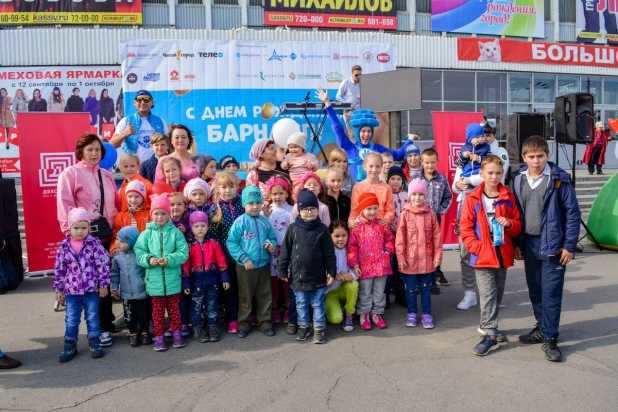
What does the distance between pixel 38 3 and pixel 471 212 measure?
20.1m

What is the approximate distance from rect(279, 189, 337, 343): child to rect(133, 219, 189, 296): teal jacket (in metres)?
0.88

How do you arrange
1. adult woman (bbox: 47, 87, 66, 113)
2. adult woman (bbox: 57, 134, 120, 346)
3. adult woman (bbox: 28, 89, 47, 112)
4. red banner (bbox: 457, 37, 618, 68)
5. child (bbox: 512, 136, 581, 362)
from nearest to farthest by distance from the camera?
child (bbox: 512, 136, 581, 362) < adult woman (bbox: 57, 134, 120, 346) < adult woman (bbox: 28, 89, 47, 112) < adult woman (bbox: 47, 87, 66, 113) < red banner (bbox: 457, 37, 618, 68)

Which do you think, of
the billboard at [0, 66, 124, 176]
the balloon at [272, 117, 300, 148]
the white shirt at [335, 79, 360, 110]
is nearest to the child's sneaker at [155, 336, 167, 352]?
the balloon at [272, 117, 300, 148]

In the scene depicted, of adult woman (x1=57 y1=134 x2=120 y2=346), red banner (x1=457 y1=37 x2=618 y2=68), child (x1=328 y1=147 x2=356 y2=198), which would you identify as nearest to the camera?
adult woman (x1=57 y1=134 x2=120 y2=346)

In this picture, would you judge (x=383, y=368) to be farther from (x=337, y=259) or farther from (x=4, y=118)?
(x=4, y=118)

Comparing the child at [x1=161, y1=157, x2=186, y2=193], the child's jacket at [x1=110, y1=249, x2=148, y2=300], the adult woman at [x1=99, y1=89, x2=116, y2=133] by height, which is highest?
the adult woman at [x1=99, y1=89, x2=116, y2=133]

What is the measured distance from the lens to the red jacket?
13.4 feet

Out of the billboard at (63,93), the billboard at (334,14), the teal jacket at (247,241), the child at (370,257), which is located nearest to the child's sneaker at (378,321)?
the child at (370,257)

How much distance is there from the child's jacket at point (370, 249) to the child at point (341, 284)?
0.22 ft

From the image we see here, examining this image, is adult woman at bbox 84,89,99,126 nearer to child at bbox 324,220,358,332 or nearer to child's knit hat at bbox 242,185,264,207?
child's knit hat at bbox 242,185,264,207

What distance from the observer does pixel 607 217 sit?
8.37 m

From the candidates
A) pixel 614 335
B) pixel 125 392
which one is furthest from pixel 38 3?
pixel 614 335

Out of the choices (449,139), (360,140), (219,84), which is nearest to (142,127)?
(360,140)

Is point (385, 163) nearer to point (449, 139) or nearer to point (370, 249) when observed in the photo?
point (370, 249)
